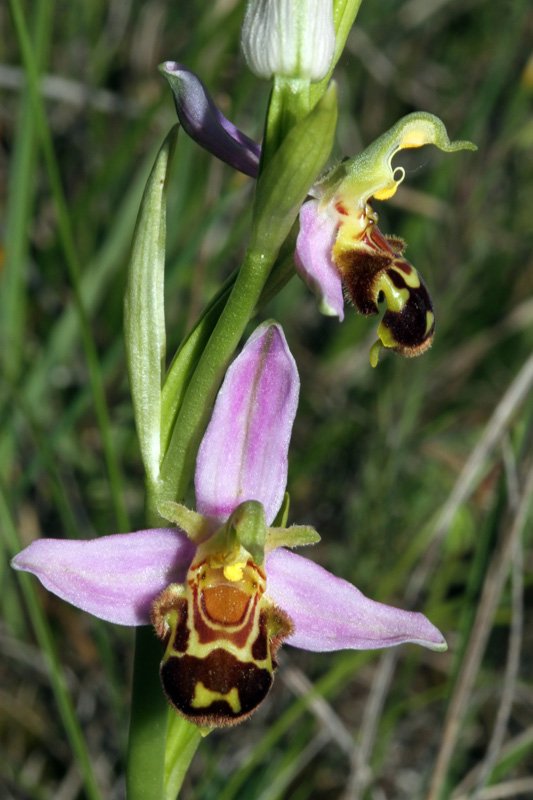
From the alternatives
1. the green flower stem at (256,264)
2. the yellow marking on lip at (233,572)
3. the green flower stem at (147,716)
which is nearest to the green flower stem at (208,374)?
the green flower stem at (256,264)

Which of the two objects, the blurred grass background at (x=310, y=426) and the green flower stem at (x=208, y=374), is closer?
the green flower stem at (x=208, y=374)

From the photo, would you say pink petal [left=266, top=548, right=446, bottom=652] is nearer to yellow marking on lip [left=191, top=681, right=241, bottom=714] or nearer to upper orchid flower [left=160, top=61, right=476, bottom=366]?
yellow marking on lip [left=191, top=681, right=241, bottom=714]

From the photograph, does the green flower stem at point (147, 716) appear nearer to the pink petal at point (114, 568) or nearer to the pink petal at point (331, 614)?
the pink petal at point (114, 568)

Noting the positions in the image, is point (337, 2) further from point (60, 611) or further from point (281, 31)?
point (60, 611)

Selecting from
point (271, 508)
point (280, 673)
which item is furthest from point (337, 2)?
point (280, 673)

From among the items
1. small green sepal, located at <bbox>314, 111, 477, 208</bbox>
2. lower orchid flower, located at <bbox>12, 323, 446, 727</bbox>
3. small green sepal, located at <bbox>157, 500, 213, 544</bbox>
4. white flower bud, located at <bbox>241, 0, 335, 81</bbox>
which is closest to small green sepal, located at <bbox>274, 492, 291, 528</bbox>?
lower orchid flower, located at <bbox>12, 323, 446, 727</bbox>

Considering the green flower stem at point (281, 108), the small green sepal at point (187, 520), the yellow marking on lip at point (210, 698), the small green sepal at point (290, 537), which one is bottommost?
the yellow marking on lip at point (210, 698)
